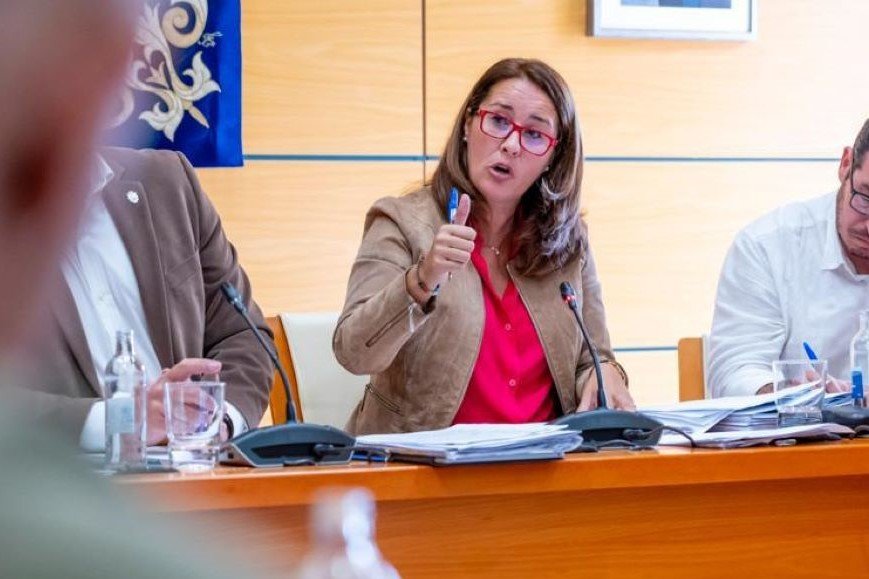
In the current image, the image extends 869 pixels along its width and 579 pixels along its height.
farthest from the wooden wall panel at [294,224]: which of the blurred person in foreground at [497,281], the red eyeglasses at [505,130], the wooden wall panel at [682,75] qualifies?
the red eyeglasses at [505,130]

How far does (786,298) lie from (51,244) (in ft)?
9.26

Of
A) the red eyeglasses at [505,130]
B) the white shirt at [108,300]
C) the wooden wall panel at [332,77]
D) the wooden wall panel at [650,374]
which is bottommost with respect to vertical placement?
the wooden wall panel at [650,374]

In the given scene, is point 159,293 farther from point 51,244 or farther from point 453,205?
point 51,244

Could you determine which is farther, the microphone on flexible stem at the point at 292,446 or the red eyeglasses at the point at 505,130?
the red eyeglasses at the point at 505,130

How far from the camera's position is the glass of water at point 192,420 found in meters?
1.88

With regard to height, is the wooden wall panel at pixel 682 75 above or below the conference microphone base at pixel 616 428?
above

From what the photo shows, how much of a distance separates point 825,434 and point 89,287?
1278 millimetres

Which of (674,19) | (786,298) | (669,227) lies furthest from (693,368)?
(674,19)

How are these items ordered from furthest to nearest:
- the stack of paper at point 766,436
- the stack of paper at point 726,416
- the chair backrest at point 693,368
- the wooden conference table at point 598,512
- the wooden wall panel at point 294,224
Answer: the wooden wall panel at point 294,224, the chair backrest at point 693,368, the stack of paper at point 726,416, the stack of paper at point 766,436, the wooden conference table at point 598,512

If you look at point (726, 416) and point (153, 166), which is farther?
point (153, 166)

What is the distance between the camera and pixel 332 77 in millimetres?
3773

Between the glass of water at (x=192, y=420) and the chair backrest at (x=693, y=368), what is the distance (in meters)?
1.39

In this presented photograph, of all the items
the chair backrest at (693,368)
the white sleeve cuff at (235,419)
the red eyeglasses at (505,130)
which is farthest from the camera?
the chair backrest at (693,368)

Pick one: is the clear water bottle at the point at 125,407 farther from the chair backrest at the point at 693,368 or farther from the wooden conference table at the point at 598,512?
the chair backrest at the point at 693,368
